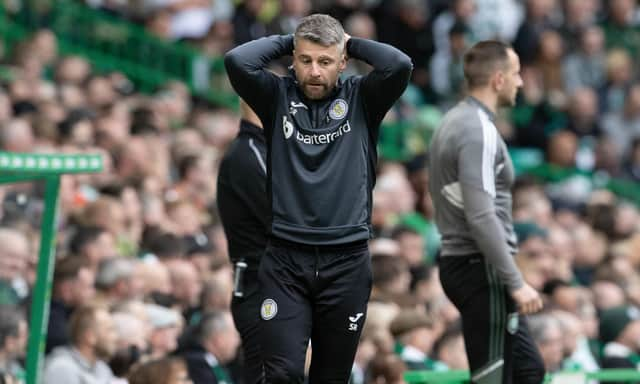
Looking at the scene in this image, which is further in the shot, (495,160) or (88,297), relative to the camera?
(88,297)

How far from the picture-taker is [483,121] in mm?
7195

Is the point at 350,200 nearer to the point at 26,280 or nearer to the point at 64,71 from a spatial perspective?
the point at 26,280

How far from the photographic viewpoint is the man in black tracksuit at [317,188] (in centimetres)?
612

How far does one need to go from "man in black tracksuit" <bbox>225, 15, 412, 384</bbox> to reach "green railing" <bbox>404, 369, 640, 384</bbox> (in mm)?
1569

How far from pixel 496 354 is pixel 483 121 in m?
1.20

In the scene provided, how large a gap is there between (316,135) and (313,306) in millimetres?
763

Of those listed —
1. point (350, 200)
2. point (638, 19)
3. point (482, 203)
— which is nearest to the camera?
point (350, 200)

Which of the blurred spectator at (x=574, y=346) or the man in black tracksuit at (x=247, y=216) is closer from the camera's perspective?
the man in black tracksuit at (x=247, y=216)

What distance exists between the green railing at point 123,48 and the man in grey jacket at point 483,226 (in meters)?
9.29

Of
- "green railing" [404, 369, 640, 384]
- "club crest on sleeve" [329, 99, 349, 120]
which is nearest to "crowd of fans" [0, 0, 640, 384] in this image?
"green railing" [404, 369, 640, 384]

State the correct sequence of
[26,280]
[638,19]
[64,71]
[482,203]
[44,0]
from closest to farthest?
[482,203]
[26,280]
[64,71]
[44,0]
[638,19]

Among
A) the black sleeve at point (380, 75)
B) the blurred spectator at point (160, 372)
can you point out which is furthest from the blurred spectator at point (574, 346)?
the black sleeve at point (380, 75)

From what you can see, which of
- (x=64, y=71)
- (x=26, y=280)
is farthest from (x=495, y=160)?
(x=64, y=71)

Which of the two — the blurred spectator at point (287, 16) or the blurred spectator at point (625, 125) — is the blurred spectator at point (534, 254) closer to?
the blurred spectator at point (625, 125)
